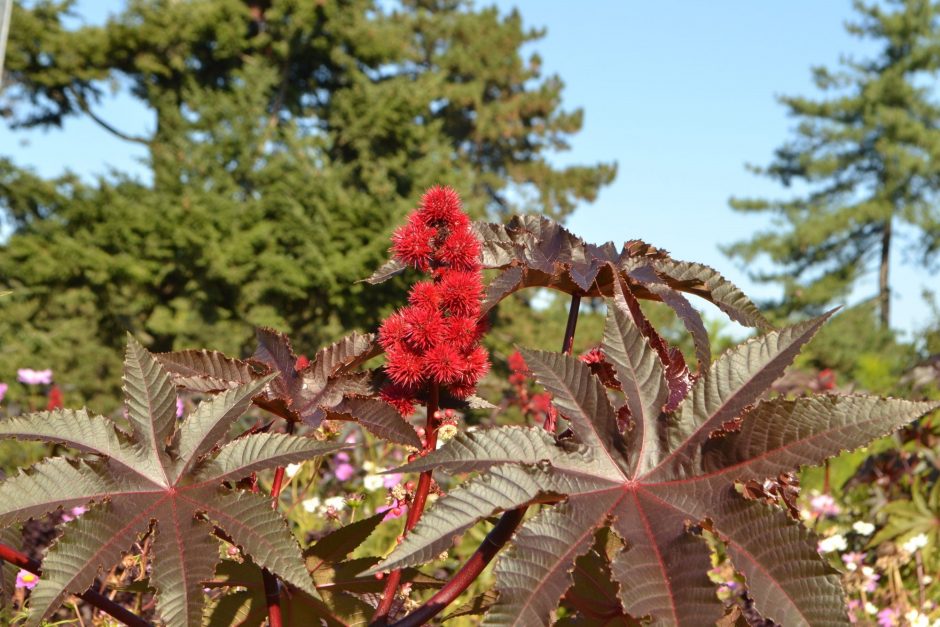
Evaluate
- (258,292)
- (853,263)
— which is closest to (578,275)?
(258,292)

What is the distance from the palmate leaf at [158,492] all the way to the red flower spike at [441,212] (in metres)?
0.29

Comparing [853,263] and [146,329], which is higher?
[853,263]

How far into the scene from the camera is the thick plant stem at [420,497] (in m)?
1.03

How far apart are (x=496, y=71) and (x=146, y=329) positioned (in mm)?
12082

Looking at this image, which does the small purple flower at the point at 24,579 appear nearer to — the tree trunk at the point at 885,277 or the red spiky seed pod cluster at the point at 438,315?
the red spiky seed pod cluster at the point at 438,315

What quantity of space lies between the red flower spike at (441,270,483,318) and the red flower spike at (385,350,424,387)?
2.8 inches

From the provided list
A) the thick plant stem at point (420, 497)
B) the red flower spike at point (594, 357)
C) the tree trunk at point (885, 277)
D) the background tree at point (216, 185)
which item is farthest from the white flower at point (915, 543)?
the tree trunk at point (885, 277)

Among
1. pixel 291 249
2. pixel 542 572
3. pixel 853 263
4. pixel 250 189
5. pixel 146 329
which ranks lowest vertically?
pixel 542 572

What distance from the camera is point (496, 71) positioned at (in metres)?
23.7

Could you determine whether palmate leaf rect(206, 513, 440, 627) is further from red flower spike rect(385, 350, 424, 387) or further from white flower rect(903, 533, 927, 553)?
white flower rect(903, 533, 927, 553)

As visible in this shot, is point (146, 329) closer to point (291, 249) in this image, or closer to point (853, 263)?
point (291, 249)

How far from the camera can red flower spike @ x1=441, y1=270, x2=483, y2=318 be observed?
1.07 m

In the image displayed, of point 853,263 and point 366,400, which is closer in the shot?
point 366,400

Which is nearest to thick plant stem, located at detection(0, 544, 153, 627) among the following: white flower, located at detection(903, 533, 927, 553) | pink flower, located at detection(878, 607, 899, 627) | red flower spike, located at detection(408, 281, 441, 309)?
red flower spike, located at detection(408, 281, 441, 309)
